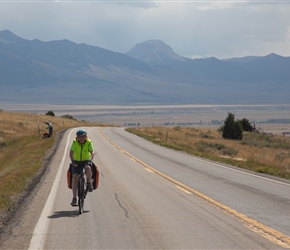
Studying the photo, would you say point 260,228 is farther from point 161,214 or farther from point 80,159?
point 80,159

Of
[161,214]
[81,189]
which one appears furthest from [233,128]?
[161,214]

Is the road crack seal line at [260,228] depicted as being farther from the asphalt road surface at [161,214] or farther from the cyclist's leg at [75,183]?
the cyclist's leg at [75,183]

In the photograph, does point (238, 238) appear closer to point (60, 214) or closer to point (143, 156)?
point (60, 214)

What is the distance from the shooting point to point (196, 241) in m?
8.66

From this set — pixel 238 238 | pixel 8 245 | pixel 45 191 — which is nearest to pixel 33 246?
pixel 8 245

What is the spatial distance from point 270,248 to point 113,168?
1334 centimetres

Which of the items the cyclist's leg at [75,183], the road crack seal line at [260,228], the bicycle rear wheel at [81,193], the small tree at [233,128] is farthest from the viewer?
the small tree at [233,128]

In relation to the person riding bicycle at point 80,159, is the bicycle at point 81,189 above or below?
below

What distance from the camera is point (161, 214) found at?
11.0 metres

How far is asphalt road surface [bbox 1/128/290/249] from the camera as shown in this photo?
870cm

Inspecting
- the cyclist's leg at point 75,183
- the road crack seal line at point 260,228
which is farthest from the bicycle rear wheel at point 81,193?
the road crack seal line at point 260,228

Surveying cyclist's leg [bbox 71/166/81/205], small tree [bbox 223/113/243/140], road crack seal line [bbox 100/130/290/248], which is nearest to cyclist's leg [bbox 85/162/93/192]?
cyclist's leg [bbox 71/166/81/205]

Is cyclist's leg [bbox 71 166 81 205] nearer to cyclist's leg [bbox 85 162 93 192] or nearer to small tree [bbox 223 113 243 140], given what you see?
cyclist's leg [bbox 85 162 93 192]

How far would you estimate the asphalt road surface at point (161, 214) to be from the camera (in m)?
8.70
